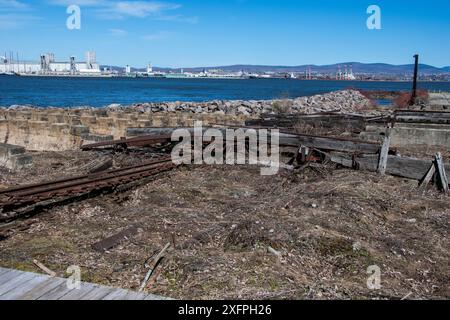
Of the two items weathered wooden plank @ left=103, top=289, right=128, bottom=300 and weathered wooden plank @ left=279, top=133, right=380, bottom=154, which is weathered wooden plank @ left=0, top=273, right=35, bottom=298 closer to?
weathered wooden plank @ left=103, top=289, right=128, bottom=300

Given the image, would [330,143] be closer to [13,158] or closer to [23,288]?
[13,158]

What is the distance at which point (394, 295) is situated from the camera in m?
5.20

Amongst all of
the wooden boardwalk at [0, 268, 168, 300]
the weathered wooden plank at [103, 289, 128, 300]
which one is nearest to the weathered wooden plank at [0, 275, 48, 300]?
the wooden boardwalk at [0, 268, 168, 300]

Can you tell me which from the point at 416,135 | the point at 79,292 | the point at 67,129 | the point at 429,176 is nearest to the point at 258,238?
the point at 79,292

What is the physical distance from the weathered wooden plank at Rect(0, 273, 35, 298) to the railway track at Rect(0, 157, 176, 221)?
9.42 feet

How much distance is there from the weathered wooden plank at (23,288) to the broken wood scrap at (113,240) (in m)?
1.76

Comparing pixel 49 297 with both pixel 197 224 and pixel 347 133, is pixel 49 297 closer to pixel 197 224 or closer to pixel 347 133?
pixel 197 224

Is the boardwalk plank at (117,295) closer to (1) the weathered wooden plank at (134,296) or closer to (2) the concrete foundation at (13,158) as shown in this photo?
(1) the weathered wooden plank at (134,296)

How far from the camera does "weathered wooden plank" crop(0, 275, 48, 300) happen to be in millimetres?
4238

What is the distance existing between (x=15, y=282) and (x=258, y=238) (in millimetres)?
3340

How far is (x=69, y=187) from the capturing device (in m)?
8.17

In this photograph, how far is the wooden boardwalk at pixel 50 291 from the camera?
427 cm

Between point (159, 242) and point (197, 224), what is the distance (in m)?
0.93

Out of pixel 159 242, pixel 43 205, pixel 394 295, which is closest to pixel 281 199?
pixel 159 242
